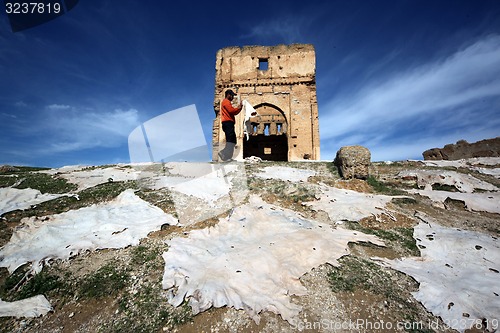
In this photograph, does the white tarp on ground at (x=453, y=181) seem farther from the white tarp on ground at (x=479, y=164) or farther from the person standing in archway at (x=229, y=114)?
the person standing in archway at (x=229, y=114)

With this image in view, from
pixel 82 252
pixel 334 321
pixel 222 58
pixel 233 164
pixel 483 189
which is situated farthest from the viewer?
pixel 222 58

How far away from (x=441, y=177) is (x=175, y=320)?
31.2ft

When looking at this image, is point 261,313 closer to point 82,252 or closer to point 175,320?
point 175,320

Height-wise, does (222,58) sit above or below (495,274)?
above

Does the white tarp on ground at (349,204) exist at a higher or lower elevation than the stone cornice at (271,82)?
lower

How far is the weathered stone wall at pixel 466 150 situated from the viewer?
49.0 feet

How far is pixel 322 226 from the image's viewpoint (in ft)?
16.8

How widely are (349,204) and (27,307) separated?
639 centimetres

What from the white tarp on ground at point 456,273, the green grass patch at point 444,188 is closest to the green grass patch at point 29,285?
the white tarp on ground at point 456,273

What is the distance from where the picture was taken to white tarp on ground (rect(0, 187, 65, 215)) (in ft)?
18.3

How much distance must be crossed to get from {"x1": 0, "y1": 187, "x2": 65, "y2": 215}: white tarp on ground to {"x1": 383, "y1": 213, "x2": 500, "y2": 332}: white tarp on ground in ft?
27.0

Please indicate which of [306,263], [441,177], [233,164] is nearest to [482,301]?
[306,263]

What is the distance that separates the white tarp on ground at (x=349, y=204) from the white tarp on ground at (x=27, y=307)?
5.37 m

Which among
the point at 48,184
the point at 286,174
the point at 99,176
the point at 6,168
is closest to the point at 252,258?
the point at 286,174
